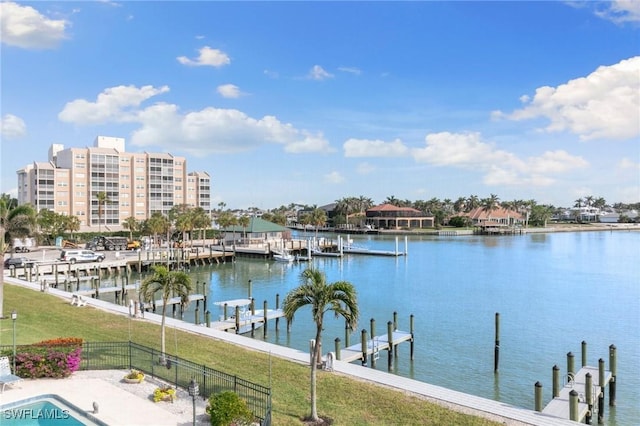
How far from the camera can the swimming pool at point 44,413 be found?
1455 centimetres

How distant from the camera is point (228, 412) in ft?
43.2

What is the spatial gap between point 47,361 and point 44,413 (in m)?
3.20

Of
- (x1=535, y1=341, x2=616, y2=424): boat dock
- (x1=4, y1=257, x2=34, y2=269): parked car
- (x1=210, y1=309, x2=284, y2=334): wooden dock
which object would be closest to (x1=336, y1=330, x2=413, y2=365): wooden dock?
(x1=210, y1=309, x2=284, y2=334): wooden dock

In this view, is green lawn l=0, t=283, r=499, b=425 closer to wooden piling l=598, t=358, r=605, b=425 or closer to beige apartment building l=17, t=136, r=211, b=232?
wooden piling l=598, t=358, r=605, b=425

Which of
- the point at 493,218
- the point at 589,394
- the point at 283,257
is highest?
the point at 493,218

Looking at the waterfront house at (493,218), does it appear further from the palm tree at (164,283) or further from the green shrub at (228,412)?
the green shrub at (228,412)

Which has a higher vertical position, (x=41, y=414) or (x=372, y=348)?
(x=41, y=414)

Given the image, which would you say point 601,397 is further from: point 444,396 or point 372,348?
point 372,348

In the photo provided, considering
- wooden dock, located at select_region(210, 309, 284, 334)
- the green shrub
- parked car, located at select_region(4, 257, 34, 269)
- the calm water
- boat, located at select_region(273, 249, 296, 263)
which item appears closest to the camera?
the green shrub

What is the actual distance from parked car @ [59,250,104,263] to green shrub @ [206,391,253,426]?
181ft

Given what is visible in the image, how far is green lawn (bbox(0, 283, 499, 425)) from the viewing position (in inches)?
618

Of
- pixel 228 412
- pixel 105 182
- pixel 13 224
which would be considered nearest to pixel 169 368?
pixel 228 412

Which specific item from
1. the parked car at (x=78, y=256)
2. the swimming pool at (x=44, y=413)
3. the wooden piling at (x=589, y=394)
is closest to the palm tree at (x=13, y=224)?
the swimming pool at (x=44, y=413)

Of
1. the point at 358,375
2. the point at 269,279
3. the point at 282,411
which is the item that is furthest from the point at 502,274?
the point at 282,411
